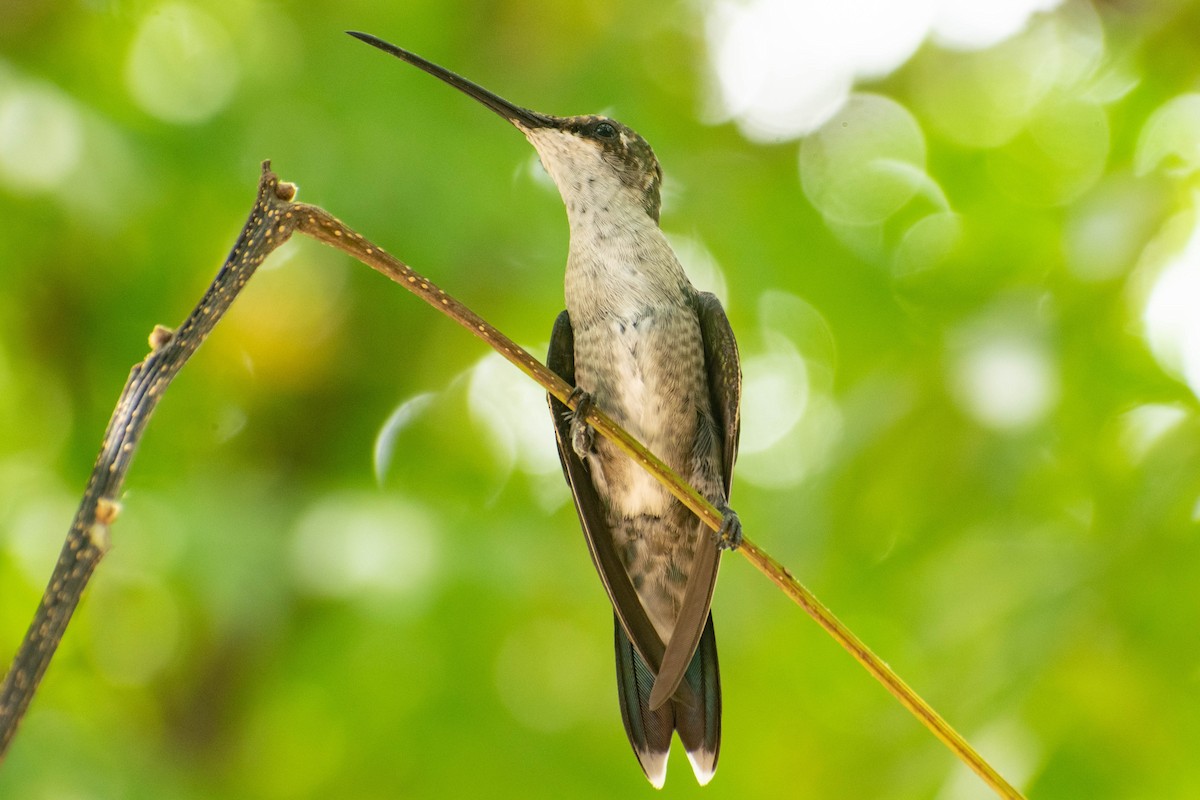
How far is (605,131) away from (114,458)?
7.93 ft

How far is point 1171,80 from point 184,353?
11.6ft

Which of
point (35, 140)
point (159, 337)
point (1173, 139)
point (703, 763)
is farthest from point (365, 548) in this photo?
point (1173, 139)

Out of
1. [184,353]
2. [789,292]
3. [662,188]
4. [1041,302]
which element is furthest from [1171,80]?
[184,353]

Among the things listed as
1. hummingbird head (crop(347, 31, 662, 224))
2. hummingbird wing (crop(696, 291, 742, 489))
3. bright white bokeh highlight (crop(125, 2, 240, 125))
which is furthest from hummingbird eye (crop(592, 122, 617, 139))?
bright white bokeh highlight (crop(125, 2, 240, 125))

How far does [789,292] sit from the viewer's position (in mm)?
3564

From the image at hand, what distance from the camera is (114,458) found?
0.90 m

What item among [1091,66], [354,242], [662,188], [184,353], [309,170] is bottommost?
[184,353]

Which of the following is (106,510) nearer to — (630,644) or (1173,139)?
(630,644)

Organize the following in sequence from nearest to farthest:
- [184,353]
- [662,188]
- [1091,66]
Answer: [184,353] < [662,188] < [1091,66]

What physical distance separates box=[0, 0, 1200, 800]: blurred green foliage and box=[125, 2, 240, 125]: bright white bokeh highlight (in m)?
0.01

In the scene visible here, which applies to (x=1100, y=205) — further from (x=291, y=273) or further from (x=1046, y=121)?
(x=291, y=273)

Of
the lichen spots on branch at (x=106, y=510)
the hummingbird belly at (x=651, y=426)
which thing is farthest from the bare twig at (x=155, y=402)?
the hummingbird belly at (x=651, y=426)

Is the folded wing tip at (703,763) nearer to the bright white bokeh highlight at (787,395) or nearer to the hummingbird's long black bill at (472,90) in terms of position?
the bright white bokeh highlight at (787,395)

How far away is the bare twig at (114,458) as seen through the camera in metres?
0.82
